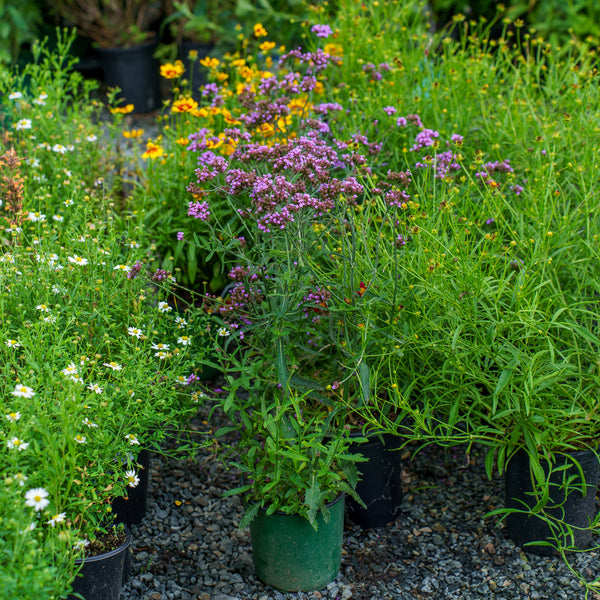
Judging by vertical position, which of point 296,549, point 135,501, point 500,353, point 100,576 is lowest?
point 135,501

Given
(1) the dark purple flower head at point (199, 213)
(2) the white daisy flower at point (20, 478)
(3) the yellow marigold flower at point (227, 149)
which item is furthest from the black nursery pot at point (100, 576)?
(3) the yellow marigold flower at point (227, 149)

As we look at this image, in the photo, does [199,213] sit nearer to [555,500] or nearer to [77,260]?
[77,260]

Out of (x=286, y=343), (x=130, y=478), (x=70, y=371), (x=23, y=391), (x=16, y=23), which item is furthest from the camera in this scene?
(x=16, y=23)

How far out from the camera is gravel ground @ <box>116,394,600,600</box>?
7.18ft

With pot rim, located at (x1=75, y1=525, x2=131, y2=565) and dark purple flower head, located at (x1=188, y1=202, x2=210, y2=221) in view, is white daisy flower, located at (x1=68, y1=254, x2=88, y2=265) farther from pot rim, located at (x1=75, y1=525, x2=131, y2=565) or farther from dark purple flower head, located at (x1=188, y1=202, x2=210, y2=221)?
pot rim, located at (x1=75, y1=525, x2=131, y2=565)

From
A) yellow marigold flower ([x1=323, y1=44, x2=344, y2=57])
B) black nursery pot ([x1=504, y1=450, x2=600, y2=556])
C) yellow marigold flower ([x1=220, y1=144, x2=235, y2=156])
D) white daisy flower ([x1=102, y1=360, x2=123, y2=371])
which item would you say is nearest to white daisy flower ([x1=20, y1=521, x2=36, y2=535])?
white daisy flower ([x1=102, y1=360, x2=123, y2=371])

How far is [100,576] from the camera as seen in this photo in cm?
181

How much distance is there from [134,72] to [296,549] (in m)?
4.49

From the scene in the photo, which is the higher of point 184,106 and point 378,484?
point 184,106

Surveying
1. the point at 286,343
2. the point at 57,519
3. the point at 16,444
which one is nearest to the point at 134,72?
the point at 286,343

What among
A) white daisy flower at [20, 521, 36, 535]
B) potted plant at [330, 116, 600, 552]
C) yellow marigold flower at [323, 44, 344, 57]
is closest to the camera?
white daisy flower at [20, 521, 36, 535]

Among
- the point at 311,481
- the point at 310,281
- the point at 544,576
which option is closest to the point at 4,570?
the point at 311,481

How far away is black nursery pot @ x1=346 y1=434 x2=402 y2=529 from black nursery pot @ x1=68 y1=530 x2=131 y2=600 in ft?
2.61

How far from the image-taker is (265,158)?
2.16 metres
